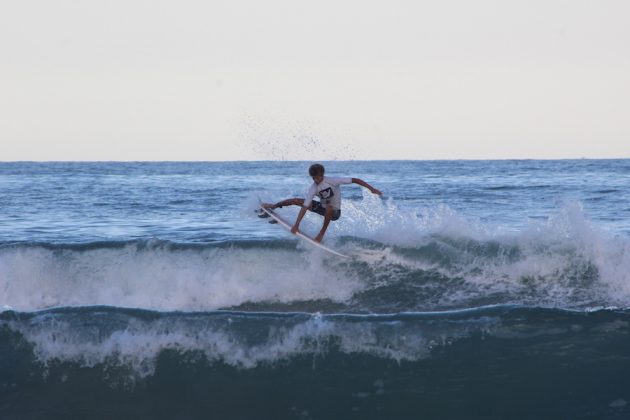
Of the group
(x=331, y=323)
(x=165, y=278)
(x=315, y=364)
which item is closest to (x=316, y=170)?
(x=165, y=278)

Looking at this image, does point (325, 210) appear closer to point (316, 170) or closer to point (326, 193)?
point (326, 193)

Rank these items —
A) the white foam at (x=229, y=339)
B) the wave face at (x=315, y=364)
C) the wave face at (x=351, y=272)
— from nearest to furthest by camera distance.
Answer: the wave face at (x=315, y=364), the white foam at (x=229, y=339), the wave face at (x=351, y=272)

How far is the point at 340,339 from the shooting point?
866 cm

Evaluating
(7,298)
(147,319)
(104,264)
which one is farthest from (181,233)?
(147,319)

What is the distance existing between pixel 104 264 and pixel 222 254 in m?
1.91

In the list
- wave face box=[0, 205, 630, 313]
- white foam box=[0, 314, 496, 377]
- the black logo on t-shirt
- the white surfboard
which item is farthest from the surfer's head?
white foam box=[0, 314, 496, 377]

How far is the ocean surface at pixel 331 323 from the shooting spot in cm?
806

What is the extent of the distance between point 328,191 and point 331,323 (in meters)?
3.25

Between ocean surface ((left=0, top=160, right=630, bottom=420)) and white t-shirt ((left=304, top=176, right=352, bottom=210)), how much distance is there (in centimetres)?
91

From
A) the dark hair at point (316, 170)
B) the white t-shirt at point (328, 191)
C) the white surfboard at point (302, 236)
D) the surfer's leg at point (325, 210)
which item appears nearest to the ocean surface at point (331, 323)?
the white surfboard at point (302, 236)

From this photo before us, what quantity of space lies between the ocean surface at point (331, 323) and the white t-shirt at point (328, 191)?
0.91m

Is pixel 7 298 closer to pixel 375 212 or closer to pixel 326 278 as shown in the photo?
pixel 326 278

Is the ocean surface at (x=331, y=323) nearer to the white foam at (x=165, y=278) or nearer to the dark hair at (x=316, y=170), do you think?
the white foam at (x=165, y=278)

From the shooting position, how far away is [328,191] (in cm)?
1166
